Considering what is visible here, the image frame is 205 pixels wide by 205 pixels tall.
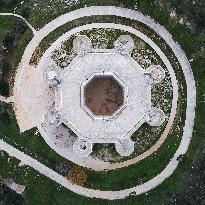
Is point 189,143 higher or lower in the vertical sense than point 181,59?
lower

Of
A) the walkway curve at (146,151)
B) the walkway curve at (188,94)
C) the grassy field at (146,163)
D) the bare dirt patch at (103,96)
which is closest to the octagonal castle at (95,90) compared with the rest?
the bare dirt patch at (103,96)

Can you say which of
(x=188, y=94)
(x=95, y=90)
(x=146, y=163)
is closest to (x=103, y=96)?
(x=95, y=90)

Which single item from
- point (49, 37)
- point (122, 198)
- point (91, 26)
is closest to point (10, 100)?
point (49, 37)

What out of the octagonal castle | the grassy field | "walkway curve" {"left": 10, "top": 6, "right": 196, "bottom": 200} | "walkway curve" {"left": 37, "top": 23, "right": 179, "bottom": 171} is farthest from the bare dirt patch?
"walkway curve" {"left": 10, "top": 6, "right": 196, "bottom": 200}

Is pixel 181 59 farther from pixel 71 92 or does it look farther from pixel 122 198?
pixel 122 198

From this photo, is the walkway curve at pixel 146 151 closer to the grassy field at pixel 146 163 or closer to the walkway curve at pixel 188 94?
the grassy field at pixel 146 163

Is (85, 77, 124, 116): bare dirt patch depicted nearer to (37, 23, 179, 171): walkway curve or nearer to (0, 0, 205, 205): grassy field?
(37, 23, 179, 171): walkway curve
